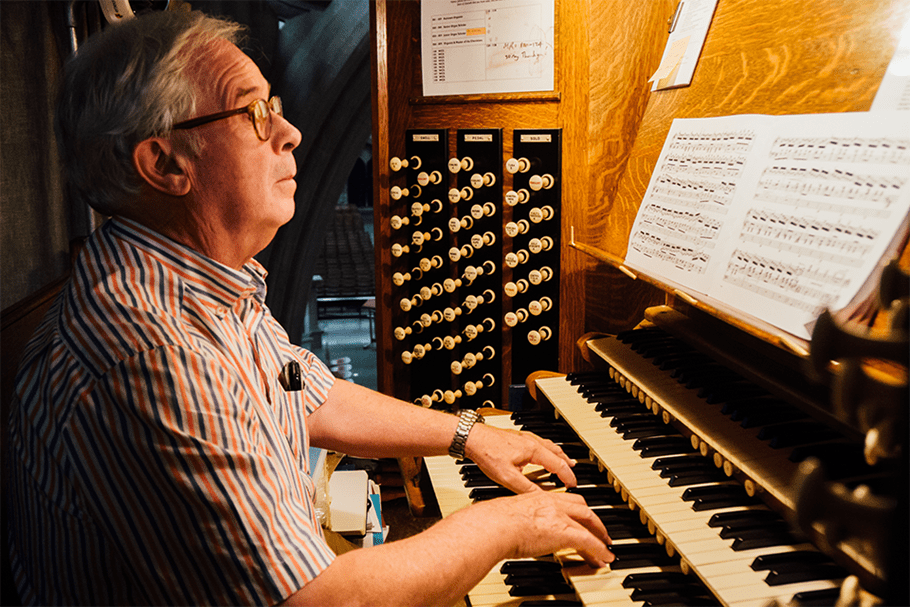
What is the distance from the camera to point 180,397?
0.92 meters

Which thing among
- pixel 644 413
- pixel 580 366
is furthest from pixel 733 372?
pixel 580 366

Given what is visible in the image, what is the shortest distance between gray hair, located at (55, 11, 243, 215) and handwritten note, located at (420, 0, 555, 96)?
154 centimetres

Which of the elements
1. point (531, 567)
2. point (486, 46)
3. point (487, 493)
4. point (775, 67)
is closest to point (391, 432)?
point (487, 493)

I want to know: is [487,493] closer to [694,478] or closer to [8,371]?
[694,478]

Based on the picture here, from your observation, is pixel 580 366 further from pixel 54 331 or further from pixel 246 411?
pixel 54 331

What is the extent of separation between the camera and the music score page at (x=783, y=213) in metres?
1.01

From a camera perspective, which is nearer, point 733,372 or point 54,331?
point 54,331

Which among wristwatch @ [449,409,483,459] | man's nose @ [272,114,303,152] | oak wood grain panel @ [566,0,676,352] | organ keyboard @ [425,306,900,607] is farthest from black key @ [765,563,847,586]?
oak wood grain panel @ [566,0,676,352]

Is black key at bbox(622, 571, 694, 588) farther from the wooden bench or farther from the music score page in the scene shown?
the wooden bench

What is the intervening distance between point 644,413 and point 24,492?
141 cm

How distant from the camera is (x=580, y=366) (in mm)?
2688

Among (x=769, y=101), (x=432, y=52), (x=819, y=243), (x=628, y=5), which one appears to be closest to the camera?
(x=819, y=243)

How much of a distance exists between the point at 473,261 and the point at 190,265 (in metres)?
1.61

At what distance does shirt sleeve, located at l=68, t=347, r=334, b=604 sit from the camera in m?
0.90
